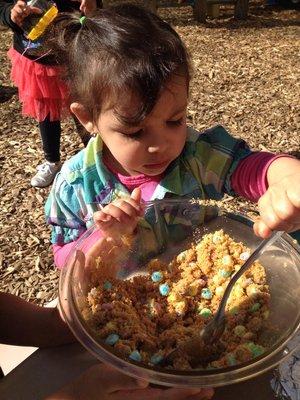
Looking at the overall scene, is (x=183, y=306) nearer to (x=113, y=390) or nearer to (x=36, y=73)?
(x=113, y=390)

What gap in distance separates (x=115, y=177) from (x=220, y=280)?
40 centimetres

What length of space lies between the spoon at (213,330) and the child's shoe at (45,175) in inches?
60.7

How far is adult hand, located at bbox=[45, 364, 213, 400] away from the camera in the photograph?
0.71m

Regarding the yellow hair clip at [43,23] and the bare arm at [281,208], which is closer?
the bare arm at [281,208]

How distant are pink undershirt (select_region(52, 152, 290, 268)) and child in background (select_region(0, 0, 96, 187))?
0.71 m

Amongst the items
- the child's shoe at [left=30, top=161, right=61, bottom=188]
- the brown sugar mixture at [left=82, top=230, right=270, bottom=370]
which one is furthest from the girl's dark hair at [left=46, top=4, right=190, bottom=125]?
the child's shoe at [left=30, top=161, right=61, bottom=188]

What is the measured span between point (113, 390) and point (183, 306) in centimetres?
19

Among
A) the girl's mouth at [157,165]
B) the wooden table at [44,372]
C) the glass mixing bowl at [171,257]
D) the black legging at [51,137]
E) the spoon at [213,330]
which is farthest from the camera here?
the black legging at [51,137]

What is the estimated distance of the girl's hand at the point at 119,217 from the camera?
883 millimetres

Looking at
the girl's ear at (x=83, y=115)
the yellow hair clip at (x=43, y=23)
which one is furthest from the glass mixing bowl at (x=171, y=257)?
the yellow hair clip at (x=43, y=23)

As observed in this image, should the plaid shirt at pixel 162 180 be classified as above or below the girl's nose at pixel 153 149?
below

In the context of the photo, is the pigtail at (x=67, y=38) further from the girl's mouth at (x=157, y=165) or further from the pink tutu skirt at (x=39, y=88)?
the pink tutu skirt at (x=39, y=88)

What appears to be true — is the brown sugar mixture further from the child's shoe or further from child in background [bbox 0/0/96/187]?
the child's shoe

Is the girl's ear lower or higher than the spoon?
higher
